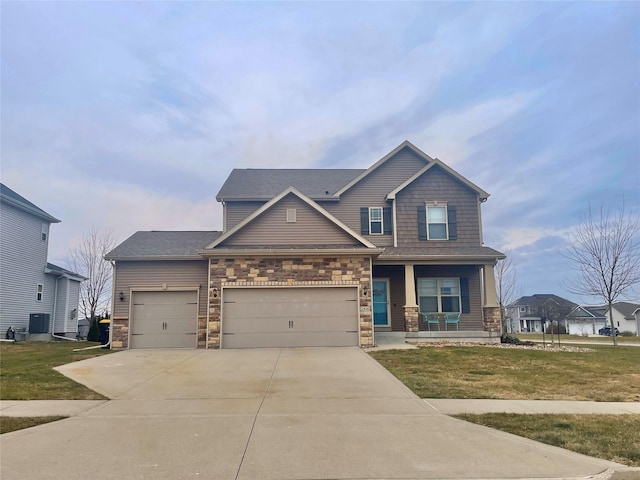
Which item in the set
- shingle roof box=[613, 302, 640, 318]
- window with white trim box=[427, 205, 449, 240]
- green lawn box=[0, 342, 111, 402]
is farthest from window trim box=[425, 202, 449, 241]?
shingle roof box=[613, 302, 640, 318]

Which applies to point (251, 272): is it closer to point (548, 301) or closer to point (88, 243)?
point (88, 243)

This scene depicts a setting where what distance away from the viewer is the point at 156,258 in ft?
56.6

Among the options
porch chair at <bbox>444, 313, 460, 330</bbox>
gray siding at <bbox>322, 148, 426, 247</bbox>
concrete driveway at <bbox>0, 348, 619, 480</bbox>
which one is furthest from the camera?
gray siding at <bbox>322, 148, 426, 247</bbox>

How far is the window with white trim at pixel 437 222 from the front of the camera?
19.8 m

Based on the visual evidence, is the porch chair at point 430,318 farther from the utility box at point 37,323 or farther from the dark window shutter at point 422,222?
the utility box at point 37,323

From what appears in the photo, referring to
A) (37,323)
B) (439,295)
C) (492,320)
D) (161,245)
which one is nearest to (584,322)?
(492,320)

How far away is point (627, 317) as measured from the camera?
57.6 m

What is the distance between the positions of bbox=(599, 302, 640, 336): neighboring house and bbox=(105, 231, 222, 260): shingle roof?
184 ft

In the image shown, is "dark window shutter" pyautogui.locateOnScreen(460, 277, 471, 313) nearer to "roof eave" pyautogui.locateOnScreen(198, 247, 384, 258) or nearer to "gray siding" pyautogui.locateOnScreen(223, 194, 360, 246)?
"roof eave" pyautogui.locateOnScreen(198, 247, 384, 258)

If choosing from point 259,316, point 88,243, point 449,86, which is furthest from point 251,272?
point 88,243

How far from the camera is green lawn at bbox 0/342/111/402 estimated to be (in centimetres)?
862

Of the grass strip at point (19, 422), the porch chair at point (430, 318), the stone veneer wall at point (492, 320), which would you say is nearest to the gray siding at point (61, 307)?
the porch chair at point (430, 318)

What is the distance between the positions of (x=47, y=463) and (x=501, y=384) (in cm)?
836

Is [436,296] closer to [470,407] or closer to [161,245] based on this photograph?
[161,245]
